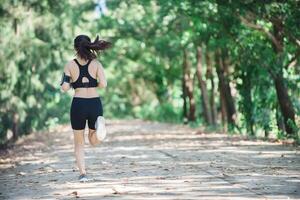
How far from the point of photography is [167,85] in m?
48.4

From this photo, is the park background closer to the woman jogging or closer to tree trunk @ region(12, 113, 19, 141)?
tree trunk @ region(12, 113, 19, 141)

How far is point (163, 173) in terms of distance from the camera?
10.6 meters

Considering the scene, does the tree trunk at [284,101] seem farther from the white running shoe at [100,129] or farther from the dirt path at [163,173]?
the white running shoe at [100,129]

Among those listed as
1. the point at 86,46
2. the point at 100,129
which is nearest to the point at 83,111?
the point at 100,129

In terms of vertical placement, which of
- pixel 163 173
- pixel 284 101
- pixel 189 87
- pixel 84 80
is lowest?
pixel 163 173

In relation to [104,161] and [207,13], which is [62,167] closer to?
[104,161]

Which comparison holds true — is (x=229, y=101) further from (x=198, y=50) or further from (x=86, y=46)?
(x=86, y=46)

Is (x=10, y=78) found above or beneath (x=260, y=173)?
above

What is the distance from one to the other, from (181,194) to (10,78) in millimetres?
14006

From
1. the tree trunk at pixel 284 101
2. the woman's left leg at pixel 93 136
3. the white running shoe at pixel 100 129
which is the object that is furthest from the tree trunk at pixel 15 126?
the white running shoe at pixel 100 129

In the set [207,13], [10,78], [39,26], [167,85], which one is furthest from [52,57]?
[167,85]

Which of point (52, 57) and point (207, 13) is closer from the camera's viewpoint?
point (207, 13)

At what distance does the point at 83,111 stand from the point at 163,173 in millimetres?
1810

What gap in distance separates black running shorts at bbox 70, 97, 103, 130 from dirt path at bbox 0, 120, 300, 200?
36.9 inches
